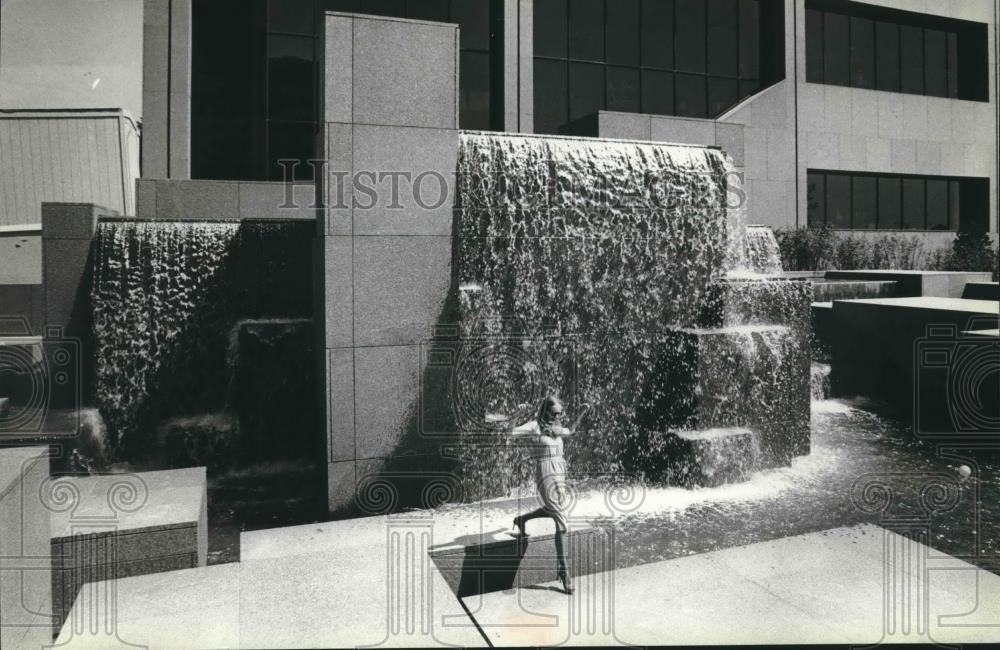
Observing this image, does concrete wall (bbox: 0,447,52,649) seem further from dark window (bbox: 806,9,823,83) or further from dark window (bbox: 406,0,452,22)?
dark window (bbox: 806,9,823,83)

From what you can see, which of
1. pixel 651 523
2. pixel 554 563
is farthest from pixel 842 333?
pixel 554 563

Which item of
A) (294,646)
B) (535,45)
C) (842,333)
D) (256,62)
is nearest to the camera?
(294,646)

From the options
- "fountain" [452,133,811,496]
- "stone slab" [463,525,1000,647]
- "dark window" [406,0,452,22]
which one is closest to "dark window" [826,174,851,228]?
"dark window" [406,0,452,22]

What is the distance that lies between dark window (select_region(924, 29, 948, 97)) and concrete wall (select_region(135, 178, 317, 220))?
94.5 ft

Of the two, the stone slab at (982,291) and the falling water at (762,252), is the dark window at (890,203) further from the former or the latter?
the falling water at (762,252)

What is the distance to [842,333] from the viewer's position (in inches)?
570

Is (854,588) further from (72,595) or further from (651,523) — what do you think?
(72,595)

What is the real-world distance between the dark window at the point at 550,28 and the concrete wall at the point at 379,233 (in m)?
16.3

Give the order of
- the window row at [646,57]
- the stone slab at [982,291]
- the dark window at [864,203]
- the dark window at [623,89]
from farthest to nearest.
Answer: the dark window at [864,203] < the dark window at [623,89] < the window row at [646,57] < the stone slab at [982,291]

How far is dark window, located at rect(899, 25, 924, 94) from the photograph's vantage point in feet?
96.5

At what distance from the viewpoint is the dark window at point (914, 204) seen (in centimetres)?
2888

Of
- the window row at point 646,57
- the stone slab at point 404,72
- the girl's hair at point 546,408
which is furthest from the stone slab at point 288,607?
the window row at point 646,57

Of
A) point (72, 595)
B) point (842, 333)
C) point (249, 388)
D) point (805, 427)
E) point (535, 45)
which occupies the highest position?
point (535, 45)

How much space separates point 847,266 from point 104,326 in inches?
954
